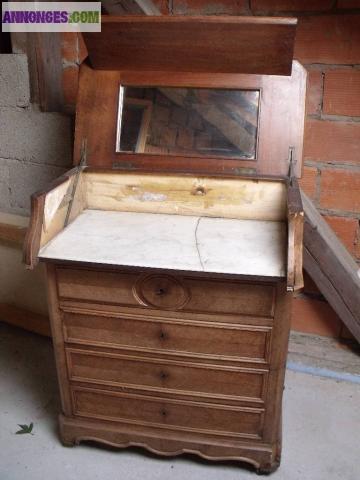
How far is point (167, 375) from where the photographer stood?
4.40 feet

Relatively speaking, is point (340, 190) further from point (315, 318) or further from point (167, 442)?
point (167, 442)

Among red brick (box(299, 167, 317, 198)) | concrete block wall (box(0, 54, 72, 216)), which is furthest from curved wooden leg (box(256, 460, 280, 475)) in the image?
concrete block wall (box(0, 54, 72, 216))

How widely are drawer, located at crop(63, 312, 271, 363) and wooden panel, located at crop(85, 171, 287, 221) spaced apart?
1.13 feet

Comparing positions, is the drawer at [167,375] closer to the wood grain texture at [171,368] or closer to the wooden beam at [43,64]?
the wood grain texture at [171,368]

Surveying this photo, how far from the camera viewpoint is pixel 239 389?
4.33 ft

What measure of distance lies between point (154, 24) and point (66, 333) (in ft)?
2.91

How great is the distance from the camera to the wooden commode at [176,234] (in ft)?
3.96

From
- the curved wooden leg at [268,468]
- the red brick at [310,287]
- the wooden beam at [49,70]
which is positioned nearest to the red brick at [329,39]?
the red brick at [310,287]

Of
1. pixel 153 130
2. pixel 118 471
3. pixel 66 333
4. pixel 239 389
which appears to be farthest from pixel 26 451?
pixel 153 130

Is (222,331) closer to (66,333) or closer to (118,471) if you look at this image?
(66,333)

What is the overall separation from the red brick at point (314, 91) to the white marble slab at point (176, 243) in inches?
24.0

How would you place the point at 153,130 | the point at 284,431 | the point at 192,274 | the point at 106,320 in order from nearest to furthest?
the point at 192,274, the point at 106,320, the point at 153,130, the point at 284,431

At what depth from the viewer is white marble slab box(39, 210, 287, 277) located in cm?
112

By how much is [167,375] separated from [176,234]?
1.33 feet
